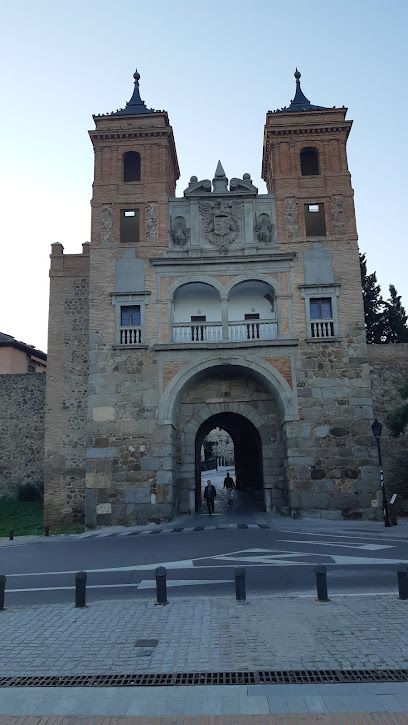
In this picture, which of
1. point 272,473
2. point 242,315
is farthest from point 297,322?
point 272,473

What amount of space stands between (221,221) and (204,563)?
44.0 feet

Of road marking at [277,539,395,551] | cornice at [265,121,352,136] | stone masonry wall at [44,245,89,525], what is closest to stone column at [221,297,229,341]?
stone masonry wall at [44,245,89,525]

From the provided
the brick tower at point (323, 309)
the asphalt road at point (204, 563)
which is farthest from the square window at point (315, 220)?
the asphalt road at point (204, 563)

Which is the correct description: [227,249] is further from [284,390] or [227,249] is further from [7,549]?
[7,549]

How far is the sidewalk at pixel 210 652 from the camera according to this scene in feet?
Answer: 14.3

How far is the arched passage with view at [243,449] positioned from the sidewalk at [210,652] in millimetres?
14595

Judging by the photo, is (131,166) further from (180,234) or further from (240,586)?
(240,586)

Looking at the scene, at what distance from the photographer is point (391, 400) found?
22.3 m

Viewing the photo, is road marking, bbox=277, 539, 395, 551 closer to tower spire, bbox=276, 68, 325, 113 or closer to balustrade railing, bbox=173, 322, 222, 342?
balustrade railing, bbox=173, 322, 222, 342

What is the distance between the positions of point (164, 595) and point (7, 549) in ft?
29.6

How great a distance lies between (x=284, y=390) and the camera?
18.7 m

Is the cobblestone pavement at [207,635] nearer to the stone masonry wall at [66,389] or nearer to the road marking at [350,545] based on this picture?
the road marking at [350,545]

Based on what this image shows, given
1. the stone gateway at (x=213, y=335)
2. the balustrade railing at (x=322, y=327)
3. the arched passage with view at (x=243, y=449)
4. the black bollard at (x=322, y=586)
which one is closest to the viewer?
the black bollard at (x=322, y=586)

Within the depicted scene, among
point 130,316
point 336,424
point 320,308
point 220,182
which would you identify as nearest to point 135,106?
point 220,182
